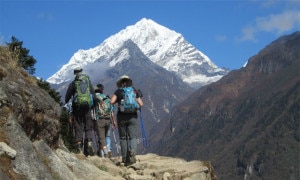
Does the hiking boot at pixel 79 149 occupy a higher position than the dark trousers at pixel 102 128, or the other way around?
the dark trousers at pixel 102 128

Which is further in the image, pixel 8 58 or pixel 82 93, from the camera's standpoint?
pixel 82 93

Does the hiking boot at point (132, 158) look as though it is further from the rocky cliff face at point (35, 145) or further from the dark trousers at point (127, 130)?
the rocky cliff face at point (35, 145)

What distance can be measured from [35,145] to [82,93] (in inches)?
137

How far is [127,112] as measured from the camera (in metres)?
13.9

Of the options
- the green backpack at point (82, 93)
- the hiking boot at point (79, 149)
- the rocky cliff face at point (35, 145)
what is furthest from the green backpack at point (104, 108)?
the rocky cliff face at point (35, 145)

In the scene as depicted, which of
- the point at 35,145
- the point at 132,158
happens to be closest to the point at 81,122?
the point at 132,158

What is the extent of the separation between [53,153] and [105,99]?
6258 millimetres

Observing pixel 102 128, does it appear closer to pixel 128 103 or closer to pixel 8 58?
pixel 128 103

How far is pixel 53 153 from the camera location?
1066cm

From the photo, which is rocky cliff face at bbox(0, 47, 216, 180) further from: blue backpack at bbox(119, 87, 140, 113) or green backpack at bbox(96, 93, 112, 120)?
green backpack at bbox(96, 93, 112, 120)

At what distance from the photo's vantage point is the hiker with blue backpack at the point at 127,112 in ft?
45.5

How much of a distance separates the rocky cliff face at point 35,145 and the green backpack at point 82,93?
4.83 feet

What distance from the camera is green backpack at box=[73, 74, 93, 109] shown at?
1352 cm

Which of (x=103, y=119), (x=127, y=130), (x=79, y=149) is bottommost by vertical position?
(x=79, y=149)
